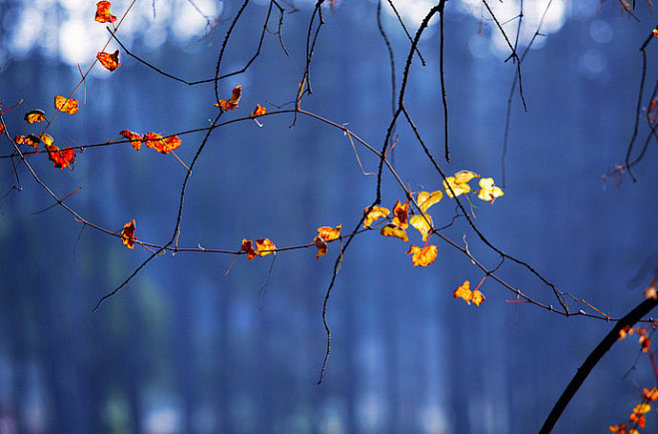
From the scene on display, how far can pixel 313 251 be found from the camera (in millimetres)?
3568

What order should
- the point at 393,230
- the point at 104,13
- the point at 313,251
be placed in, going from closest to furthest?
1. the point at 393,230
2. the point at 104,13
3. the point at 313,251

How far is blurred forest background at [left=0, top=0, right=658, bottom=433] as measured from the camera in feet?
10.9

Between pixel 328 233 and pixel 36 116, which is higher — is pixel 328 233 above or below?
below

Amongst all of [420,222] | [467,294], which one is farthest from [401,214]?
[467,294]

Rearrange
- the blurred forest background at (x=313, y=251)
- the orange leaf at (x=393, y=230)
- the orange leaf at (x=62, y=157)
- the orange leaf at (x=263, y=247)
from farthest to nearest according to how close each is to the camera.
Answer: the blurred forest background at (x=313, y=251), the orange leaf at (x=62, y=157), the orange leaf at (x=263, y=247), the orange leaf at (x=393, y=230)

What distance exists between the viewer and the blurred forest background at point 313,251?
331 cm

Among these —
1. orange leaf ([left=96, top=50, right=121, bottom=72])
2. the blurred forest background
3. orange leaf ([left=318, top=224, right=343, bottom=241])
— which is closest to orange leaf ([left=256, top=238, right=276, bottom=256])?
orange leaf ([left=318, top=224, right=343, bottom=241])

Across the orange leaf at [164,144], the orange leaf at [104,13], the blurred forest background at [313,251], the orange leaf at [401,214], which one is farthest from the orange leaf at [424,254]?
the blurred forest background at [313,251]

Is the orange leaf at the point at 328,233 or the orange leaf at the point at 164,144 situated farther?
the orange leaf at the point at 164,144

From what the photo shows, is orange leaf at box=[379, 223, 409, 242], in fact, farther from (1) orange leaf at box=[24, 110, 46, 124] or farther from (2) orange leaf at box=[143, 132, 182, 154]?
(1) orange leaf at box=[24, 110, 46, 124]

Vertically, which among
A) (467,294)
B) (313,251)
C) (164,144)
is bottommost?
(467,294)

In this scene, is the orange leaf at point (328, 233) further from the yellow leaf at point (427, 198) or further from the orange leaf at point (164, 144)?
the orange leaf at point (164, 144)

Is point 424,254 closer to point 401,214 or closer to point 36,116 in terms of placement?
point 401,214

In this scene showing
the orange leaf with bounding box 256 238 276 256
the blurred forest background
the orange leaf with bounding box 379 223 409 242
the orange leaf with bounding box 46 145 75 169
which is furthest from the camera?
the blurred forest background
